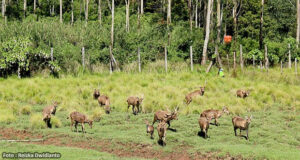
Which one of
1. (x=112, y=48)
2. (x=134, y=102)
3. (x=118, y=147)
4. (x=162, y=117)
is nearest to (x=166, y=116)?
(x=162, y=117)

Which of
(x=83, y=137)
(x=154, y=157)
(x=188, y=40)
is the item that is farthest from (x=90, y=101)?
(x=188, y=40)

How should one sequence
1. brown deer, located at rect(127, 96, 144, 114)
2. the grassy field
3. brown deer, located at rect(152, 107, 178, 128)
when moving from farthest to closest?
brown deer, located at rect(127, 96, 144, 114) → brown deer, located at rect(152, 107, 178, 128) → the grassy field

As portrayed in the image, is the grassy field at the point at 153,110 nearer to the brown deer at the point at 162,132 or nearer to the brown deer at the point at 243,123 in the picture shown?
the brown deer at the point at 162,132

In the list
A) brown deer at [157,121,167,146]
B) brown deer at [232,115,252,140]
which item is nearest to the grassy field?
brown deer at [157,121,167,146]

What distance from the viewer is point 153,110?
20.3 meters

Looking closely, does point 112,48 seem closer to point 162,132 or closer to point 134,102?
point 134,102

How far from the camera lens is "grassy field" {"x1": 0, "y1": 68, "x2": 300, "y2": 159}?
1400cm

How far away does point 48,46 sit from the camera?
103ft

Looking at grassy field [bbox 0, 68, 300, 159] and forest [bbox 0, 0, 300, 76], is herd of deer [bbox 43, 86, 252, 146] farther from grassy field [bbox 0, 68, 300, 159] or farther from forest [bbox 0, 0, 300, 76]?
forest [bbox 0, 0, 300, 76]

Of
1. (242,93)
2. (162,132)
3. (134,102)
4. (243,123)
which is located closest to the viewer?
(162,132)

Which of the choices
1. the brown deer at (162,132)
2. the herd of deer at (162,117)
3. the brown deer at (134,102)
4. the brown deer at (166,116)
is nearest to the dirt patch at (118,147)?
the brown deer at (162,132)

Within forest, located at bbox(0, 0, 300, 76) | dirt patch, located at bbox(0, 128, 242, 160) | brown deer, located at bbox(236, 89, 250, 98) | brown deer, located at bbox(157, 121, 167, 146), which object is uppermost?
forest, located at bbox(0, 0, 300, 76)

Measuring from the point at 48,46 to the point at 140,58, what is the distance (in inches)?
266

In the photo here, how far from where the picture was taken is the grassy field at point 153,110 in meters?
14.0
